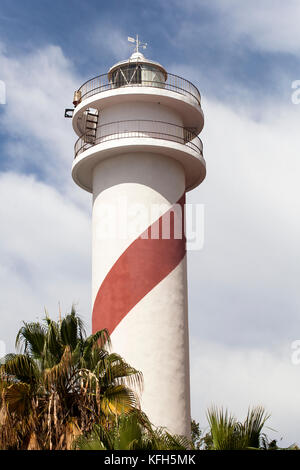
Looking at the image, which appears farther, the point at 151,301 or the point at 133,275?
the point at 133,275

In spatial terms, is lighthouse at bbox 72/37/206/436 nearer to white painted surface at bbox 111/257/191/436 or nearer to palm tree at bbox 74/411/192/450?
white painted surface at bbox 111/257/191/436

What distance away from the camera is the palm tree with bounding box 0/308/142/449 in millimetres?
14406

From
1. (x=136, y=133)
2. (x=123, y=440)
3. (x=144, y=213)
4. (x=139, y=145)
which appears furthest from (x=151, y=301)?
(x=123, y=440)

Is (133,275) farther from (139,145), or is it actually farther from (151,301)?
(139,145)

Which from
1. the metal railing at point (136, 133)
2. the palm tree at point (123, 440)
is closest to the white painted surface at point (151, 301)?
the metal railing at point (136, 133)

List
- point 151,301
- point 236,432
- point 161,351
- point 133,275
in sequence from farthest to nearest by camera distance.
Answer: point 133,275, point 151,301, point 161,351, point 236,432

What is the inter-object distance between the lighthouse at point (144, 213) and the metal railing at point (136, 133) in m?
0.03

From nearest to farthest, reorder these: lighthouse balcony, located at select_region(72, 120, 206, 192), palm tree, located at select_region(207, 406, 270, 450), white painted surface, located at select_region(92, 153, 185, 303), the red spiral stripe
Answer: palm tree, located at select_region(207, 406, 270, 450) → the red spiral stripe → white painted surface, located at select_region(92, 153, 185, 303) → lighthouse balcony, located at select_region(72, 120, 206, 192)

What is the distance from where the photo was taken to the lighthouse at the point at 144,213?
2120 cm

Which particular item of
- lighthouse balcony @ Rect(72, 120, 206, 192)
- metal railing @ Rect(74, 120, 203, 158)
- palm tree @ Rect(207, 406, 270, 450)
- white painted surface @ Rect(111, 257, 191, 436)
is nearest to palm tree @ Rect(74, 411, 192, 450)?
palm tree @ Rect(207, 406, 270, 450)

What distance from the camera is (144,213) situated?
874 inches

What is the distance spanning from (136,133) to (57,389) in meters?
10.8

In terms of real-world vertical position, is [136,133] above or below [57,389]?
above

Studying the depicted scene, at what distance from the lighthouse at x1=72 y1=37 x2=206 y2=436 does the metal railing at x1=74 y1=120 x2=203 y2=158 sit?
34 mm
